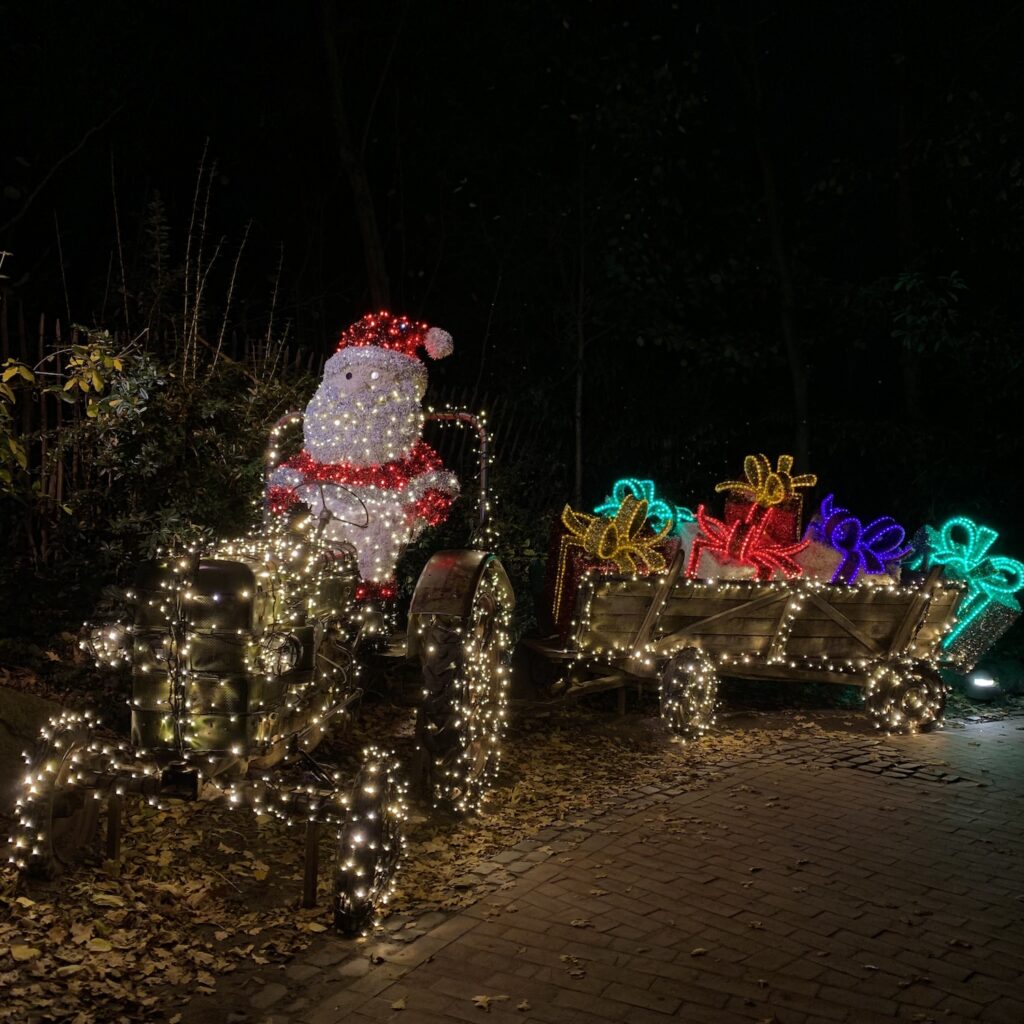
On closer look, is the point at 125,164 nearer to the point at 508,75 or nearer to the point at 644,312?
the point at 508,75

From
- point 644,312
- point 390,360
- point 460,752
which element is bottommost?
point 460,752

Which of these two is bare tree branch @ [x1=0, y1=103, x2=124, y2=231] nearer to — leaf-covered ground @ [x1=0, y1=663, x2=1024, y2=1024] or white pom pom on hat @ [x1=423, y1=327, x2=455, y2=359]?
white pom pom on hat @ [x1=423, y1=327, x2=455, y2=359]

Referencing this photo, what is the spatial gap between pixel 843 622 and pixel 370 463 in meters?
3.80

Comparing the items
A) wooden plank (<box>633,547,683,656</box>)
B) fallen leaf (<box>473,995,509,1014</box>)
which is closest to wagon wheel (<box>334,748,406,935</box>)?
fallen leaf (<box>473,995,509,1014</box>)

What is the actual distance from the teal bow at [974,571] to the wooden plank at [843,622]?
82cm

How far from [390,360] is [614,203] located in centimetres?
541

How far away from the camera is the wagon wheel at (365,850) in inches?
181

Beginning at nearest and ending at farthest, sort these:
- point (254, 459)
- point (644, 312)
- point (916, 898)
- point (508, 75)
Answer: point (916, 898) → point (254, 459) → point (644, 312) → point (508, 75)

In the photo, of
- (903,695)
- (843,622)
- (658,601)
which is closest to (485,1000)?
(658,601)

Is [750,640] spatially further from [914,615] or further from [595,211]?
[595,211]

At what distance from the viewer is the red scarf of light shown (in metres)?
7.84

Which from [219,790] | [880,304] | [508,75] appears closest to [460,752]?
[219,790]

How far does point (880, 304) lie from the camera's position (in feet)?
42.9

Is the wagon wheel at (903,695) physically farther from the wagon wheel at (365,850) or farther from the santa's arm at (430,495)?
the wagon wheel at (365,850)
